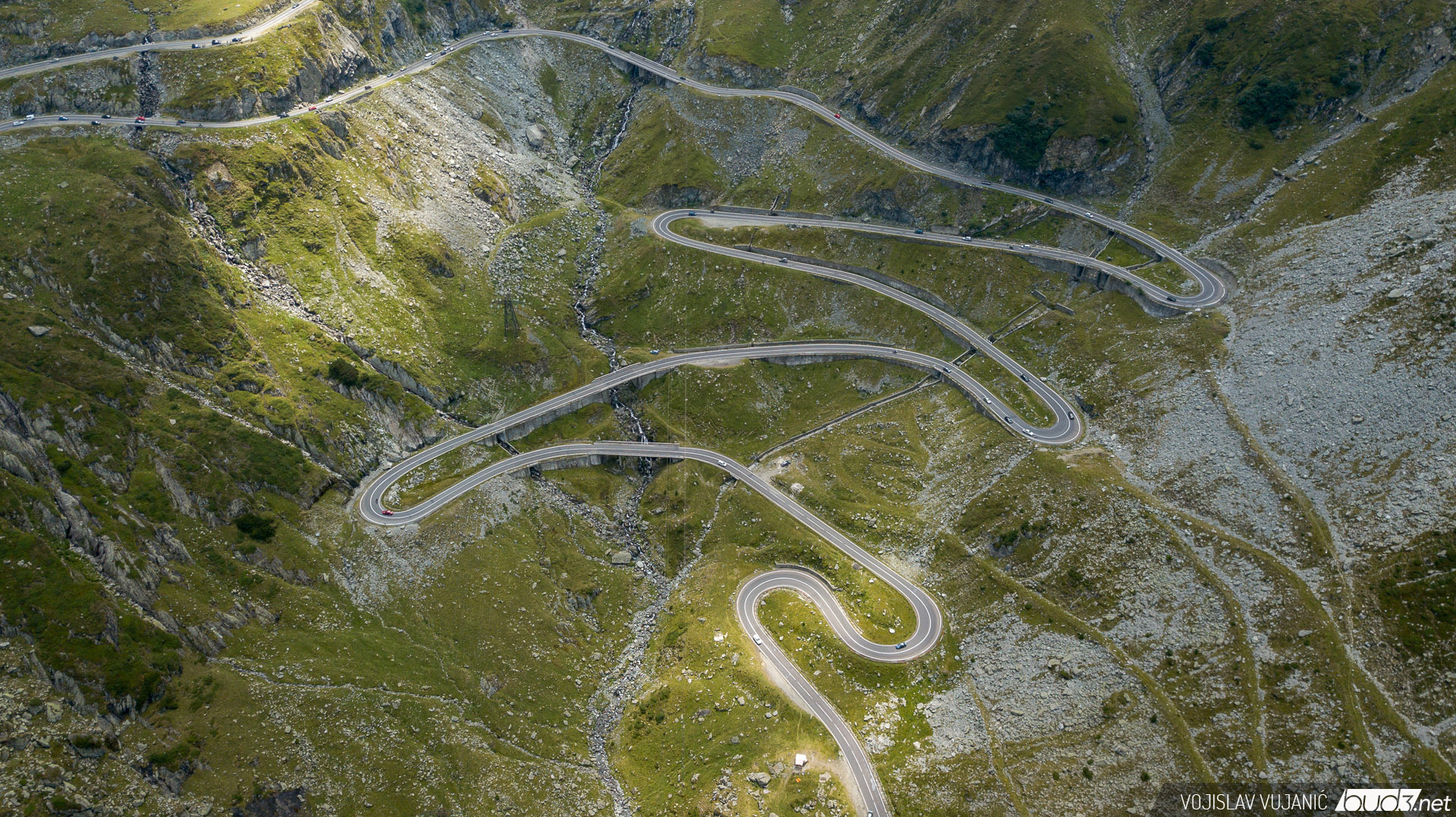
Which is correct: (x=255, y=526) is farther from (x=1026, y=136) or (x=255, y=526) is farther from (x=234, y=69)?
(x=1026, y=136)

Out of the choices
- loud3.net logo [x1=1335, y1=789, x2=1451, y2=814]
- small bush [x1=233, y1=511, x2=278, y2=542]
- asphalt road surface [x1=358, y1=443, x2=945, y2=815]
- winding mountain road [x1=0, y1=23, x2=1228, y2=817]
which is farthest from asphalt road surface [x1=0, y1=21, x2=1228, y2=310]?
small bush [x1=233, y1=511, x2=278, y2=542]

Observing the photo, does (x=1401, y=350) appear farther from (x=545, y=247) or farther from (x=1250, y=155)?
(x=545, y=247)

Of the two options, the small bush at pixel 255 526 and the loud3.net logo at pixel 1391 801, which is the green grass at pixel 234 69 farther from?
the loud3.net logo at pixel 1391 801

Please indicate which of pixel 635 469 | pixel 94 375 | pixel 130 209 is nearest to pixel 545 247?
pixel 635 469

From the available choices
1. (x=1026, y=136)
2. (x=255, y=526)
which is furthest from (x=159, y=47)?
(x=1026, y=136)

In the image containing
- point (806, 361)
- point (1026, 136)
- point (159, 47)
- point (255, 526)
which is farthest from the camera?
point (1026, 136)

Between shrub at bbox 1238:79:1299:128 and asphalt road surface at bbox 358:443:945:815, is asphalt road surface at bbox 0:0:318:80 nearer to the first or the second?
asphalt road surface at bbox 358:443:945:815

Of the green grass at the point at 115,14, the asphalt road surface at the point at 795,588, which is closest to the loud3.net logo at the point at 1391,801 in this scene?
the asphalt road surface at the point at 795,588

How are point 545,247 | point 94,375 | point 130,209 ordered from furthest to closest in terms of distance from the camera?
1. point 545,247
2. point 130,209
3. point 94,375
